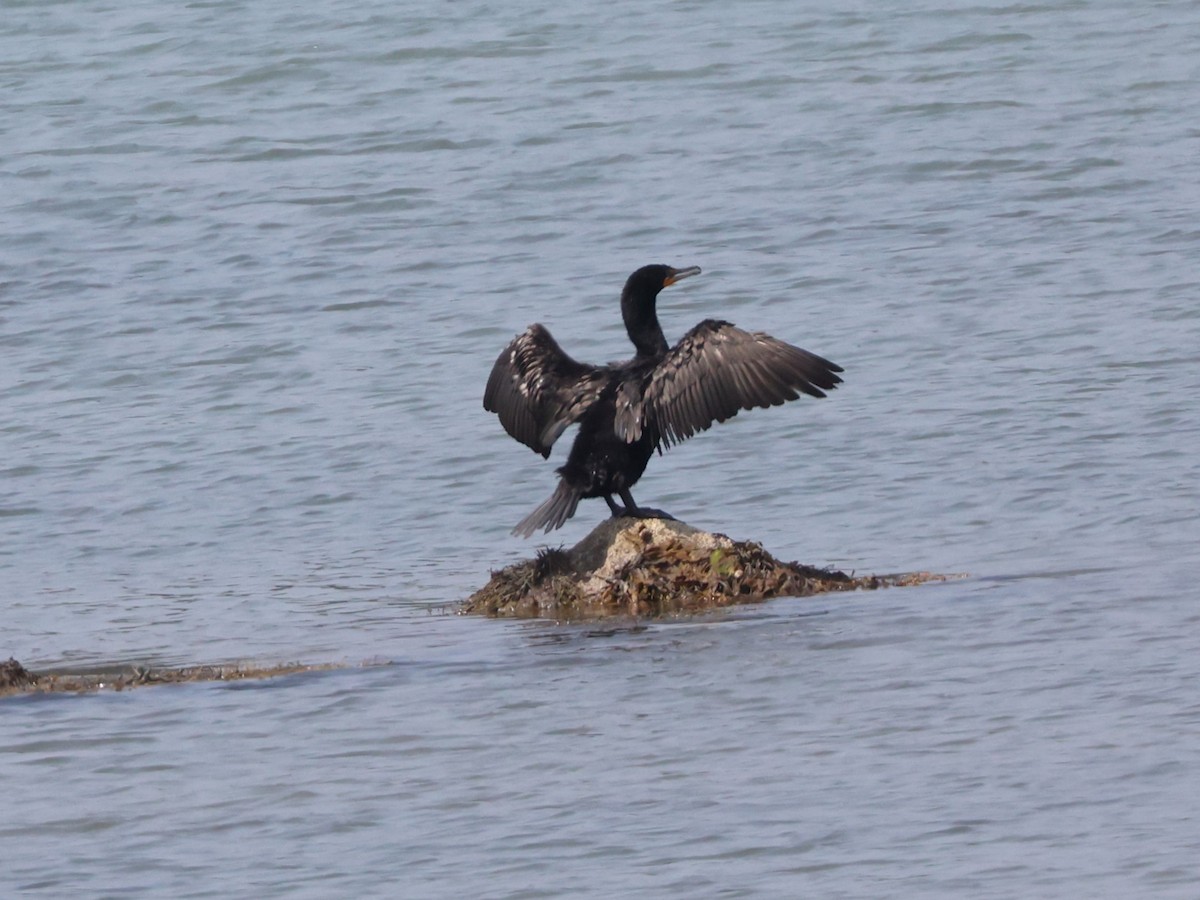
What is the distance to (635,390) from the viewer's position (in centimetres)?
845

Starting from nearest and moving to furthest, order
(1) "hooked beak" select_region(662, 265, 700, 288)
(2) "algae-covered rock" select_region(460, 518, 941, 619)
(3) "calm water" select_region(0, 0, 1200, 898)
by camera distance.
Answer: (3) "calm water" select_region(0, 0, 1200, 898)
(2) "algae-covered rock" select_region(460, 518, 941, 619)
(1) "hooked beak" select_region(662, 265, 700, 288)

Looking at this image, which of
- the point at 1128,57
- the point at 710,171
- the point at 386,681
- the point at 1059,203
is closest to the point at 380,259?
the point at 710,171

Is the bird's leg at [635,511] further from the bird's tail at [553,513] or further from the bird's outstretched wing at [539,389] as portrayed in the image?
the bird's outstretched wing at [539,389]

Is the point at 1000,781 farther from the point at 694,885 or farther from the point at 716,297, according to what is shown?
the point at 716,297

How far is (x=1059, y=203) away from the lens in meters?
15.4

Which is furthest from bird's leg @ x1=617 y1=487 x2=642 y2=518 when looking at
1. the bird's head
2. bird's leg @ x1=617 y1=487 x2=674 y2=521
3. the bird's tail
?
the bird's head

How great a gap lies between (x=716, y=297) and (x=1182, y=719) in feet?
25.5

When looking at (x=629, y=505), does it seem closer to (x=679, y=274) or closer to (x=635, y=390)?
(x=635, y=390)

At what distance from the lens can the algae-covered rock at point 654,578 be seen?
27.2 ft

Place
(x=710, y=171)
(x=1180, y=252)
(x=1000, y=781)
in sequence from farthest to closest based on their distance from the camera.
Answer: (x=710, y=171) < (x=1180, y=252) < (x=1000, y=781)

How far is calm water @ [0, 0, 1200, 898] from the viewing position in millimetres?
5969

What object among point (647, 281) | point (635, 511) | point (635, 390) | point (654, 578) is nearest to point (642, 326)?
point (647, 281)

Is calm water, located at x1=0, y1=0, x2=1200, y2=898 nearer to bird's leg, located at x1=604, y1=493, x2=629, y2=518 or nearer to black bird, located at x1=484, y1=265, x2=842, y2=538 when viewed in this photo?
bird's leg, located at x1=604, y1=493, x2=629, y2=518

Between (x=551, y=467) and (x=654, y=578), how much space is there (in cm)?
293
